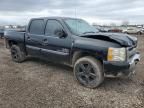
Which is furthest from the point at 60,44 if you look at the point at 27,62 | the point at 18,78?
the point at 27,62

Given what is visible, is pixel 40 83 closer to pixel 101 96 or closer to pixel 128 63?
pixel 101 96

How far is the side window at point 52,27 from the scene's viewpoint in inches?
221

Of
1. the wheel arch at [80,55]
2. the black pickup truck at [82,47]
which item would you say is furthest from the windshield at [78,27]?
the wheel arch at [80,55]

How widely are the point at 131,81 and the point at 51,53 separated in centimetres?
245

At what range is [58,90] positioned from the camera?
15.0 feet

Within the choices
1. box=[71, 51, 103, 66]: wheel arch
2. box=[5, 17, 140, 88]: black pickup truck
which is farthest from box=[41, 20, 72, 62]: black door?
box=[71, 51, 103, 66]: wheel arch

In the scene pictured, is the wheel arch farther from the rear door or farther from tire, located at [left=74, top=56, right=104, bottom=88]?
the rear door

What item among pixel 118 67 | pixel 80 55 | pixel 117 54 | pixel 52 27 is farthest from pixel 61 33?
pixel 118 67

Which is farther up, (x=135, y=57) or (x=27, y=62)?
(x=135, y=57)

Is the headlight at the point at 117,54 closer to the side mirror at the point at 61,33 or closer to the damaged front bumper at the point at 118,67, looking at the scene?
the damaged front bumper at the point at 118,67

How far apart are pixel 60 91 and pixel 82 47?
3.99 ft

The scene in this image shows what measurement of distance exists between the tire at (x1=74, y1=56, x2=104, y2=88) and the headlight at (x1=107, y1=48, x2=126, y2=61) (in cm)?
46

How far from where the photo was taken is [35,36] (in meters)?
6.29

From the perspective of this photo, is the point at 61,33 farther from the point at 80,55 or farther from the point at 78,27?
the point at 80,55
